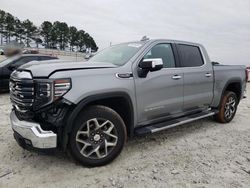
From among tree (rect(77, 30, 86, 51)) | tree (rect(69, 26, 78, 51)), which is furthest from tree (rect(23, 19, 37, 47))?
tree (rect(77, 30, 86, 51))

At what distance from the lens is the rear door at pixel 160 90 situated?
12.1 feet

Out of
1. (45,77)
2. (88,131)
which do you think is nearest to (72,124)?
(88,131)

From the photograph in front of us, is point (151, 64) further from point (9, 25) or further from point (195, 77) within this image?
point (9, 25)

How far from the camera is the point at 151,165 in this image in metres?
3.42

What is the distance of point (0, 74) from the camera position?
799 cm

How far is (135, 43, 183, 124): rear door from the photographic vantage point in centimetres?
370

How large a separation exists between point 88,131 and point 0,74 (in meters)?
6.14

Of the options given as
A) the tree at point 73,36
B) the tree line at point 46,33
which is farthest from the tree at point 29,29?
the tree at point 73,36

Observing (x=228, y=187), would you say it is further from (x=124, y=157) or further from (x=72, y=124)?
(x=72, y=124)

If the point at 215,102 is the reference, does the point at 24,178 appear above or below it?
below

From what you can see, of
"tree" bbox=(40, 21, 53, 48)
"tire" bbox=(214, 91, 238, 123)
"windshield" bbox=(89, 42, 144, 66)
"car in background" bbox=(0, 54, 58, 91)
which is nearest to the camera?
"windshield" bbox=(89, 42, 144, 66)

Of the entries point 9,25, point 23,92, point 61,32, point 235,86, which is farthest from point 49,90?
point 61,32

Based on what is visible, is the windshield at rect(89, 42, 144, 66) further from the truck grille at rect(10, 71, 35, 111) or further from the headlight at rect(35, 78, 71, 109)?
the truck grille at rect(10, 71, 35, 111)

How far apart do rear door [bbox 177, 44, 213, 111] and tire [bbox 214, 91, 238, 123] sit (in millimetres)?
601
